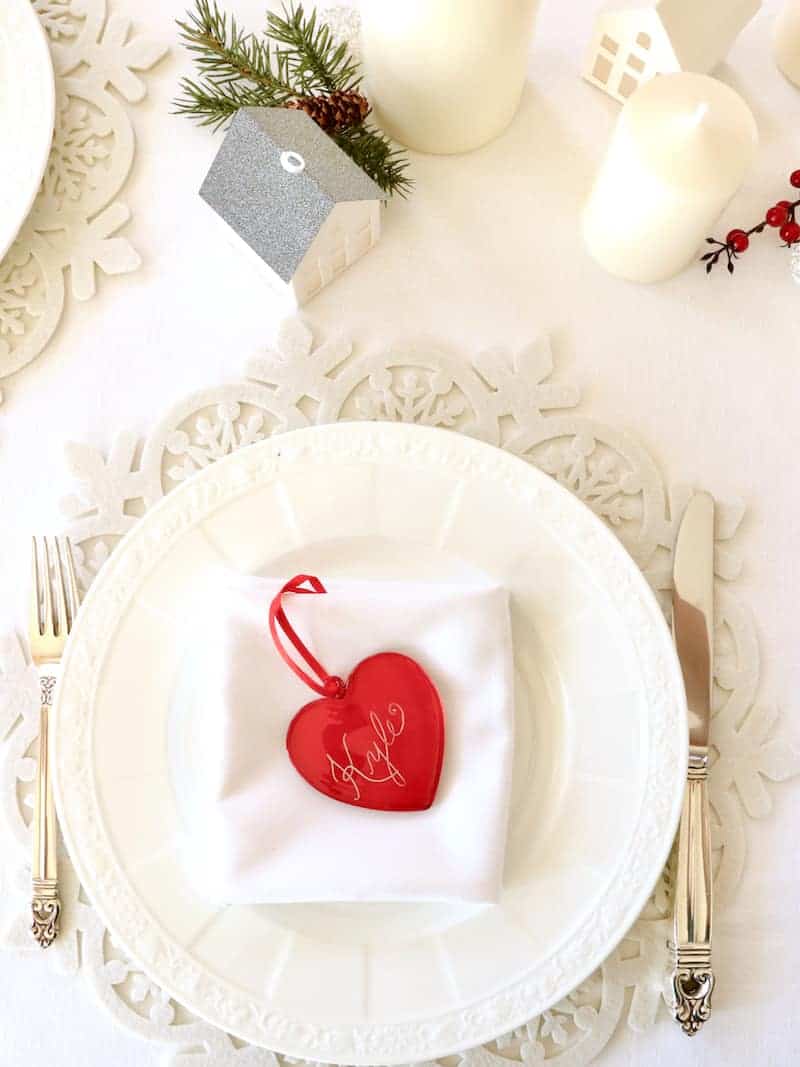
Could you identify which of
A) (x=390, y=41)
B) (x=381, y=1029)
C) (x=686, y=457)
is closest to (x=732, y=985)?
(x=381, y=1029)

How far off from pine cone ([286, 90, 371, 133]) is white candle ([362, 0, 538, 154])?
0.09 feet

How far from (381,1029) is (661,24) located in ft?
2.54

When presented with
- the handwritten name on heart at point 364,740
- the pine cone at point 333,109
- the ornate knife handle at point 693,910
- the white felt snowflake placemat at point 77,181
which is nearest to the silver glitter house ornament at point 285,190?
the pine cone at point 333,109

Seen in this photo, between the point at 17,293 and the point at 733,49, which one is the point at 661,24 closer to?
the point at 733,49

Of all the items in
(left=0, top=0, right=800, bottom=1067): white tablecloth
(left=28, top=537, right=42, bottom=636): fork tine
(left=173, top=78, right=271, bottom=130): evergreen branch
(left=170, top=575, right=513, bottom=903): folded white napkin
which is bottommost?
(left=170, top=575, right=513, bottom=903): folded white napkin

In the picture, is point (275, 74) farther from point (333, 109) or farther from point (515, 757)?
point (515, 757)

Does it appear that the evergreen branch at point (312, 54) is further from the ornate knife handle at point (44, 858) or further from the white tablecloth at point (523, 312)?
the ornate knife handle at point (44, 858)

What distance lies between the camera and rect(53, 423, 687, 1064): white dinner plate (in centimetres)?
70

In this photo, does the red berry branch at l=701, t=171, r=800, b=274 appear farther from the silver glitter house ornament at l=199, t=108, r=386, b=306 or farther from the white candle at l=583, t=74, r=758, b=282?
the silver glitter house ornament at l=199, t=108, r=386, b=306

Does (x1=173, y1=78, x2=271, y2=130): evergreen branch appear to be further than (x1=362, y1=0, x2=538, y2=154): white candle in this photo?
Yes

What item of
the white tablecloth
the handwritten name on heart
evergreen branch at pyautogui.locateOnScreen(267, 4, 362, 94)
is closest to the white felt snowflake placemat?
the white tablecloth

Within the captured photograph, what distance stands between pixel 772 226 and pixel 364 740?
1.78 ft

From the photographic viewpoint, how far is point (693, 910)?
29.1 inches

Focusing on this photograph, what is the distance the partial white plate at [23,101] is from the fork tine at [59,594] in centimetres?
25
